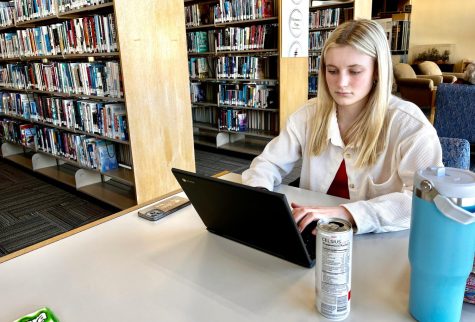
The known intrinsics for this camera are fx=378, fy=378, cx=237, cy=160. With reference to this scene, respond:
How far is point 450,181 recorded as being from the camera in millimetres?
559

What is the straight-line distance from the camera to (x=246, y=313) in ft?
2.33

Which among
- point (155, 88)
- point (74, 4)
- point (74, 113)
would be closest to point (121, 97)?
point (155, 88)

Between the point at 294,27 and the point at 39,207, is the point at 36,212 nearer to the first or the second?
the point at 39,207

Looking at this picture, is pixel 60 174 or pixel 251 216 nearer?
pixel 251 216

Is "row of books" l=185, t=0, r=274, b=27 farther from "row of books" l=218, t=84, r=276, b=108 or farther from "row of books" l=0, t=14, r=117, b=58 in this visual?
"row of books" l=0, t=14, r=117, b=58

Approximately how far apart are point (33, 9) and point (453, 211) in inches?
162

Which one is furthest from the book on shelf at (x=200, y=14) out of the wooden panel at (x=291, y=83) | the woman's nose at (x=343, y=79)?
the woman's nose at (x=343, y=79)

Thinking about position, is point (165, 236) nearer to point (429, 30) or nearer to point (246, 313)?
point (246, 313)

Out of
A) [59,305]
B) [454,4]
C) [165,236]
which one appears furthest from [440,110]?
A: [454,4]

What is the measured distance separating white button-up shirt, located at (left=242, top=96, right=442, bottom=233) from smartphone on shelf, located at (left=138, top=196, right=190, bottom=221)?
0.77ft

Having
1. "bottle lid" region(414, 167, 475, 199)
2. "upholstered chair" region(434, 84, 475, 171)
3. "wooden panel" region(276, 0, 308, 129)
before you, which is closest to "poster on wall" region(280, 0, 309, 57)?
"wooden panel" region(276, 0, 308, 129)

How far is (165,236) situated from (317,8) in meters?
4.74

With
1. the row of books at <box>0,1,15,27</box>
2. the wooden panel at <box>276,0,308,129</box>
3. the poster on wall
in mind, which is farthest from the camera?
the row of books at <box>0,1,15,27</box>

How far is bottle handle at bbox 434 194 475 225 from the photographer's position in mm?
527
